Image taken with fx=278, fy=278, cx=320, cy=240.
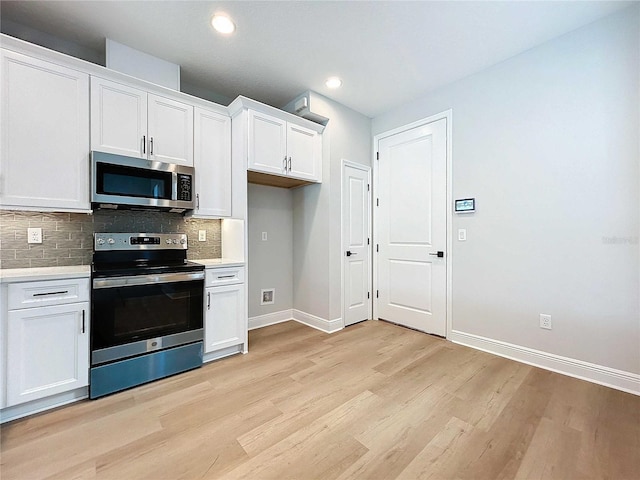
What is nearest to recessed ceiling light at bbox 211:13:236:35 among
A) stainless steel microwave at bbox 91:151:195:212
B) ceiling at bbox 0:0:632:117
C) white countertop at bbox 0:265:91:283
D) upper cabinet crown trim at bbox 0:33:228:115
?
ceiling at bbox 0:0:632:117

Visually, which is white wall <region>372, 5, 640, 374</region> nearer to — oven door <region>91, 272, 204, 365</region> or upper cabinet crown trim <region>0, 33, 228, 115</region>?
oven door <region>91, 272, 204, 365</region>

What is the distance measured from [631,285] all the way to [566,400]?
0.96 meters

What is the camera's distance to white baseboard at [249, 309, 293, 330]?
3447 mm

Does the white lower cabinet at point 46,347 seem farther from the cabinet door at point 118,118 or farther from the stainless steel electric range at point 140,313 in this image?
the cabinet door at point 118,118

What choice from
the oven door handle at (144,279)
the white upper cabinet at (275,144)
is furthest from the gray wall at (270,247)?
the oven door handle at (144,279)

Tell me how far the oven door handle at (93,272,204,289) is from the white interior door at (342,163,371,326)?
70.5 inches

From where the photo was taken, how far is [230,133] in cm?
282

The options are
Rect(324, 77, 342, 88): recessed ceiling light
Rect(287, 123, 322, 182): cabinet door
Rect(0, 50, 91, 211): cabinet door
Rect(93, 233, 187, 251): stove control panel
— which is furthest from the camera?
Rect(287, 123, 322, 182): cabinet door

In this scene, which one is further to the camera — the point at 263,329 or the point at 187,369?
the point at 263,329

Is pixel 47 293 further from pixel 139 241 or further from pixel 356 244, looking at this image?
pixel 356 244

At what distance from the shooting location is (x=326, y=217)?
10.9 feet

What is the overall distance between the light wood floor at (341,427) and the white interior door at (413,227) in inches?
35.2

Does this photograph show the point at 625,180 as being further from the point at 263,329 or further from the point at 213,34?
the point at 263,329

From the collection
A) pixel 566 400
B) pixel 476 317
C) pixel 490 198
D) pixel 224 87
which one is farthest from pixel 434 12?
pixel 566 400
